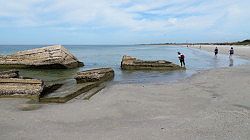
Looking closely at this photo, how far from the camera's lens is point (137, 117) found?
8.86m

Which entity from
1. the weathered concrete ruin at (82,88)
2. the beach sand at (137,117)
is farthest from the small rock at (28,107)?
the weathered concrete ruin at (82,88)

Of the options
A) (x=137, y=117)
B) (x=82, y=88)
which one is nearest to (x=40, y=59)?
(x=82, y=88)

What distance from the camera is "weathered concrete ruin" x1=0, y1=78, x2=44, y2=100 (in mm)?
12642

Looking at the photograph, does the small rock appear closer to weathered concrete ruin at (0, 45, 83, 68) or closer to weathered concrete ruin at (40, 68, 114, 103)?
weathered concrete ruin at (40, 68, 114, 103)

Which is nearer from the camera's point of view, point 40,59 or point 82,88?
point 82,88

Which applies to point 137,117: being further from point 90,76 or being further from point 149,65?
point 149,65

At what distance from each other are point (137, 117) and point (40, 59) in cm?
2137

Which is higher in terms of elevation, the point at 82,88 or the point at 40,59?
the point at 40,59

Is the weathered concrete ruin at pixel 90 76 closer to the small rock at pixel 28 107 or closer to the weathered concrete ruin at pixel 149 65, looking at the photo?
the small rock at pixel 28 107

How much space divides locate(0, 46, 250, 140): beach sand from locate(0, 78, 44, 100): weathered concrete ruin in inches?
25.1

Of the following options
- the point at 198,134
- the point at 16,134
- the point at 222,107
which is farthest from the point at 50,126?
the point at 222,107

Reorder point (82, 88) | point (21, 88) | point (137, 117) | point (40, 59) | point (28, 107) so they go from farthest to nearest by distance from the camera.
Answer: point (40, 59)
point (82, 88)
point (21, 88)
point (28, 107)
point (137, 117)

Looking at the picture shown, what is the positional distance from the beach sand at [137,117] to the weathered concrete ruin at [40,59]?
53.5 feet

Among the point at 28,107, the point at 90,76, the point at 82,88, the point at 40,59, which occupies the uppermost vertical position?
the point at 40,59
